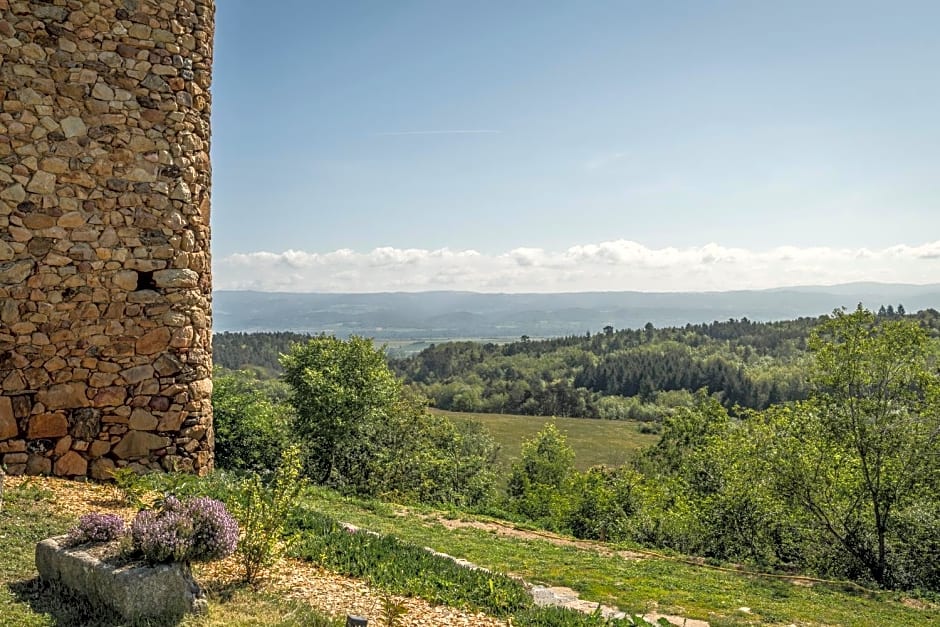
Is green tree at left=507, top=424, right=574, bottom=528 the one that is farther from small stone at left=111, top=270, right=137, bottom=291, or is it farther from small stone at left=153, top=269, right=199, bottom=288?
small stone at left=111, top=270, right=137, bottom=291

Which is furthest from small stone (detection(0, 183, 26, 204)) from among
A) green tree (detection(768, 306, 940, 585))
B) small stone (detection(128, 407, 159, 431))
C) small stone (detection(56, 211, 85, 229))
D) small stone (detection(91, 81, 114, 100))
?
green tree (detection(768, 306, 940, 585))

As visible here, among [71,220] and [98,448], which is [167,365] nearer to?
[98,448]

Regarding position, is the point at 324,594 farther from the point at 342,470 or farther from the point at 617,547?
the point at 342,470

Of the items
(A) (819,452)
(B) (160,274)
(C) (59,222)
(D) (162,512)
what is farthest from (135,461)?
(A) (819,452)

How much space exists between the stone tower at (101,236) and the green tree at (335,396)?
10011 mm

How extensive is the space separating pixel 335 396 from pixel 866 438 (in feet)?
49.3

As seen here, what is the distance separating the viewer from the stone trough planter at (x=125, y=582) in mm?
4840

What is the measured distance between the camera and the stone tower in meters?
9.20

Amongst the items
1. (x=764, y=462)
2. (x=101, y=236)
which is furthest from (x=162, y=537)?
(x=764, y=462)

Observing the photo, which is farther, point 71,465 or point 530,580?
point 71,465

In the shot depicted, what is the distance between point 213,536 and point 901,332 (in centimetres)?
1629

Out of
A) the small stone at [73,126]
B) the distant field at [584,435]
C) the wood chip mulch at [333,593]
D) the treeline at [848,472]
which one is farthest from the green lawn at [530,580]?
the distant field at [584,435]

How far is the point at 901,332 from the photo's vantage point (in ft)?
50.1

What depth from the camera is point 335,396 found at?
20.3 metres
